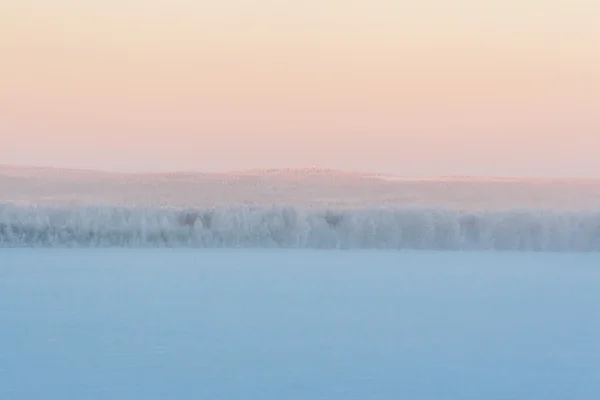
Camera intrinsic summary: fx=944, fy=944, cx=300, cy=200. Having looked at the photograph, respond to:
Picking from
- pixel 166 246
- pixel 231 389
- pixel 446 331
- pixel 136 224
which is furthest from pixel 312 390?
pixel 136 224

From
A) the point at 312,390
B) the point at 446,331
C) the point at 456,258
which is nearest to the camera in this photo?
the point at 312,390

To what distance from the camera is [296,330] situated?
3326 mm

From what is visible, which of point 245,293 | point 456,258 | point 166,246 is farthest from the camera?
point 166,246

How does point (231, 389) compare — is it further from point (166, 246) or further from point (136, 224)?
point (136, 224)

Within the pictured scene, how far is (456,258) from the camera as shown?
6.02 m

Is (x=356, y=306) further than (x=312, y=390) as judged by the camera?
Yes

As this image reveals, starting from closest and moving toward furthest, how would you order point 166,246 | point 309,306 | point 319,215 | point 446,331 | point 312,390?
point 312,390 → point 446,331 → point 309,306 → point 166,246 → point 319,215

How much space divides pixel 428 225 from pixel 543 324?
362 centimetres

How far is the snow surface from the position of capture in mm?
2553

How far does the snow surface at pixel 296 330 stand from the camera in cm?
255

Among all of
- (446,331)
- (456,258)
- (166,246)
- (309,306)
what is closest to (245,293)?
(309,306)

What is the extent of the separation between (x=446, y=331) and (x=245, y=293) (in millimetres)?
→ 1150

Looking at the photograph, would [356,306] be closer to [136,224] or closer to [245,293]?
[245,293]

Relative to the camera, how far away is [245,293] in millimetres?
4227
